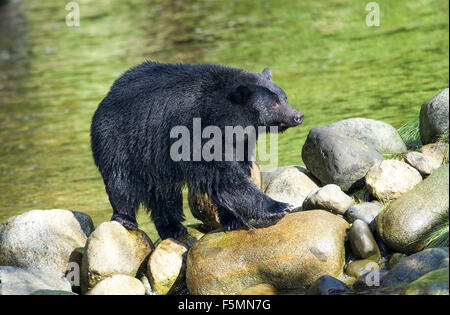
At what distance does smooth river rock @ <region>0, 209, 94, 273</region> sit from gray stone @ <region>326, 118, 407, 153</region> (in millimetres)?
3369

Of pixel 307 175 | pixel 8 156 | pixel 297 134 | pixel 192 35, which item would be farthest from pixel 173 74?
pixel 192 35

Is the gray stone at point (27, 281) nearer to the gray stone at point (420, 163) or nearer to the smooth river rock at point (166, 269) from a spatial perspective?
the smooth river rock at point (166, 269)

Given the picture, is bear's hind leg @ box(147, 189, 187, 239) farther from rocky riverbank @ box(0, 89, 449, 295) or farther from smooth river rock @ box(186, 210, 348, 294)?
smooth river rock @ box(186, 210, 348, 294)

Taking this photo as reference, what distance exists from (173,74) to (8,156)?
6882mm

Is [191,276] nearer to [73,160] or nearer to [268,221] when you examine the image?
[268,221]

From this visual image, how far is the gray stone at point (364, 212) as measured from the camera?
21.4 feet

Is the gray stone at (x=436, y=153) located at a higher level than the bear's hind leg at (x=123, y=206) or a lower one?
higher

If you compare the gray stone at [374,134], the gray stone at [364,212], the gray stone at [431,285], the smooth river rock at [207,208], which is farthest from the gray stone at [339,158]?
the gray stone at [431,285]

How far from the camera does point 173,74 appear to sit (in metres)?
6.71

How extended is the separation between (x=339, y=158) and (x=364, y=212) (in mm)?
886

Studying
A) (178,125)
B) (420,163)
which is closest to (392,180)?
(420,163)

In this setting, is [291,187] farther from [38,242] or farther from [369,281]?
[38,242]

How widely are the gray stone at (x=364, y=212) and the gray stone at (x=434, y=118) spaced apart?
1.12 metres
